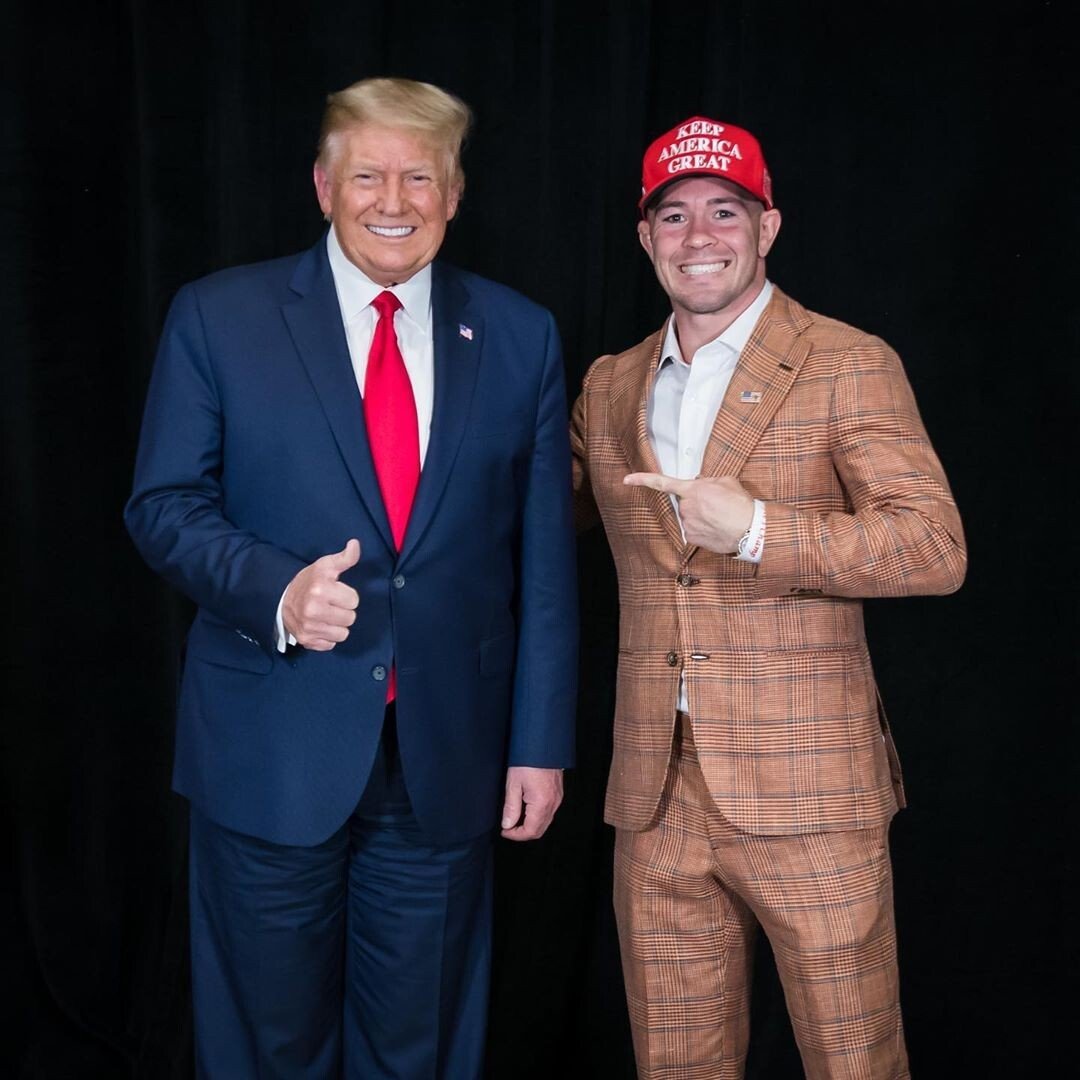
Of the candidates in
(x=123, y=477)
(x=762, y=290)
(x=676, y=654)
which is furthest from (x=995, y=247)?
(x=123, y=477)

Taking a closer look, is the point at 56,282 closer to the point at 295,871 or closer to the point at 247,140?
the point at 247,140

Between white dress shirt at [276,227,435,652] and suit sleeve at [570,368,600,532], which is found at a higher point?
white dress shirt at [276,227,435,652]

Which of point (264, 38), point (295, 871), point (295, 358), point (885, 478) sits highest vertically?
point (264, 38)

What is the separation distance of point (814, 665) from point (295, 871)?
828mm

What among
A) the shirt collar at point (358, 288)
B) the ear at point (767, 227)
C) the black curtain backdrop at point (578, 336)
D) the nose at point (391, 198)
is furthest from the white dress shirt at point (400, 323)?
the black curtain backdrop at point (578, 336)

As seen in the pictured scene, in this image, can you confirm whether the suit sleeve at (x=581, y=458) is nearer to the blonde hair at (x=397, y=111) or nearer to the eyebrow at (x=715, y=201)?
the eyebrow at (x=715, y=201)

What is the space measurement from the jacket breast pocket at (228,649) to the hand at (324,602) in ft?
0.61

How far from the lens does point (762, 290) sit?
2.40 meters

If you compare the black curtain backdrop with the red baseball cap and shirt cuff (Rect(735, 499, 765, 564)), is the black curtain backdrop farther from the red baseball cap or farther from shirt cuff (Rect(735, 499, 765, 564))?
shirt cuff (Rect(735, 499, 765, 564))

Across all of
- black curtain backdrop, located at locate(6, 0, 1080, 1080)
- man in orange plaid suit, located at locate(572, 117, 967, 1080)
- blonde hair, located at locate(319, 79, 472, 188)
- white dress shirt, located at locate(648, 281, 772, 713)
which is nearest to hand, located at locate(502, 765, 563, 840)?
man in orange plaid suit, located at locate(572, 117, 967, 1080)

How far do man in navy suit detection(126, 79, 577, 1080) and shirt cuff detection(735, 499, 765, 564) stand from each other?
0.98 feet

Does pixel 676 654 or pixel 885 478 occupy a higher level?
pixel 885 478

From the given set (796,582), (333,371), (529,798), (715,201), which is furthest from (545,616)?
(715,201)

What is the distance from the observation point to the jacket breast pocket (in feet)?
7.09
